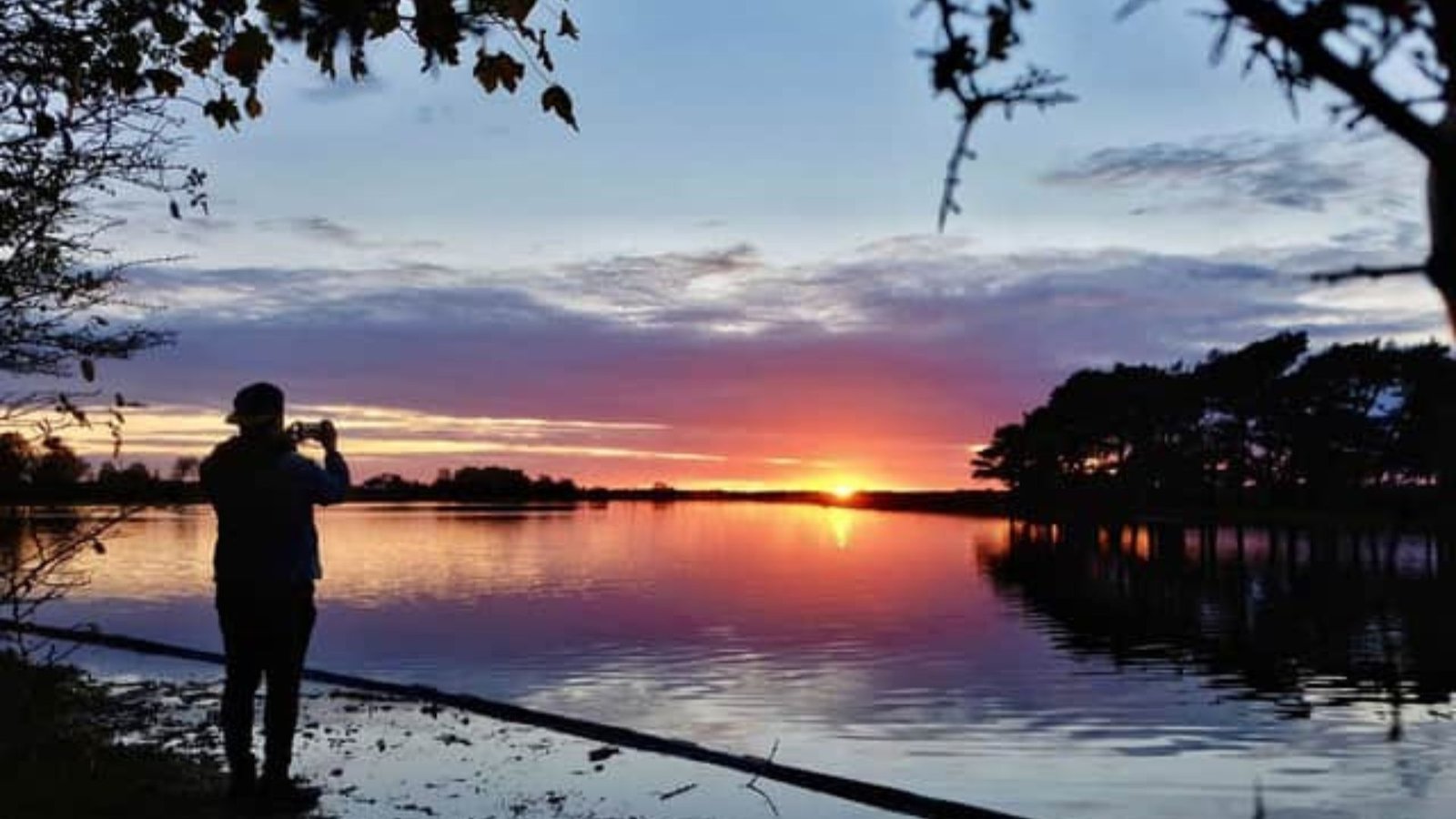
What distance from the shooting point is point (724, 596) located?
50500 mm

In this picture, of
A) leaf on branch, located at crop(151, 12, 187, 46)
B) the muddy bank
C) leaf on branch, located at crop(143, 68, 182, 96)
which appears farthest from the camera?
the muddy bank

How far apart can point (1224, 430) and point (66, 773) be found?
4273 inches

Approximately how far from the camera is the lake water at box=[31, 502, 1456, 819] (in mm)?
17812

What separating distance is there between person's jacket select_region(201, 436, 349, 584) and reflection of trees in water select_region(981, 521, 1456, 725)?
5.89 m

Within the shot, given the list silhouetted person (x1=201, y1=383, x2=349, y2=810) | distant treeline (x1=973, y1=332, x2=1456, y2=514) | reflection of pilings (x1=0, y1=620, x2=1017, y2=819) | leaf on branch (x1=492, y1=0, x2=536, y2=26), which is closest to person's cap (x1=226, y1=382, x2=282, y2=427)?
silhouetted person (x1=201, y1=383, x2=349, y2=810)

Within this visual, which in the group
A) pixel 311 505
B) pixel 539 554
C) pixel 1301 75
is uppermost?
pixel 1301 75

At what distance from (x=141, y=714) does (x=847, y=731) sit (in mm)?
9933

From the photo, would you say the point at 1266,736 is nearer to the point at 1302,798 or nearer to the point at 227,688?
the point at 1302,798

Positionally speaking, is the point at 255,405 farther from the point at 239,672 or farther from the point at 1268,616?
the point at 1268,616

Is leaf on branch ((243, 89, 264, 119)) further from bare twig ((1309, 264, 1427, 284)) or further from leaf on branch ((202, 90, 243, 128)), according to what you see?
bare twig ((1309, 264, 1427, 284))

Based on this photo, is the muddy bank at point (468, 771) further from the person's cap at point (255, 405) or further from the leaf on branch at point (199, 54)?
the leaf on branch at point (199, 54)

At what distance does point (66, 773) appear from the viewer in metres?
9.29

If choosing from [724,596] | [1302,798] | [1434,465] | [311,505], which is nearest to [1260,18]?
[1434,465]

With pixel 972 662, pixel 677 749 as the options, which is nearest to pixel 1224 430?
pixel 972 662
